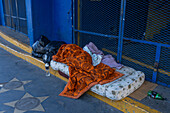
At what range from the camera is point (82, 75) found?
343cm

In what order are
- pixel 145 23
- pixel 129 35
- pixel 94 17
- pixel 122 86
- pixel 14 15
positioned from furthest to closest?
pixel 14 15 < pixel 94 17 < pixel 145 23 < pixel 129 35 < pixel 122 86

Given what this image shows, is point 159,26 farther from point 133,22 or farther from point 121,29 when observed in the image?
point 121,29

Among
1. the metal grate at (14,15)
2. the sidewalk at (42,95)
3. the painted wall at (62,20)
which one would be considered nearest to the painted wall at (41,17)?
the painted wall at (62,20)

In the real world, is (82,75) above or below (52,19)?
below

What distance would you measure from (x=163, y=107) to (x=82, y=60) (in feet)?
6.46

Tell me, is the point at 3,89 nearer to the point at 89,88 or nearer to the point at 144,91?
the point at 89,88

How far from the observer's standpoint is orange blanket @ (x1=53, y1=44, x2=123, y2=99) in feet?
10.5

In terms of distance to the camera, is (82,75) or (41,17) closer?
(82,75)

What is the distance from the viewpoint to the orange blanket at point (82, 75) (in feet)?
10.5

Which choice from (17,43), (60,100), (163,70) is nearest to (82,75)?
(60,100)

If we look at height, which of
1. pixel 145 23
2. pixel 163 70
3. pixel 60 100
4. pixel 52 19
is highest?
pixel 52 19

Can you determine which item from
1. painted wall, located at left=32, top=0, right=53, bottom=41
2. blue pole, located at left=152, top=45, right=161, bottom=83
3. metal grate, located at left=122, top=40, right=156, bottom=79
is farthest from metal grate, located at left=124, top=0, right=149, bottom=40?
painted wall, located at left=32, top=0, right=53, bottom=41

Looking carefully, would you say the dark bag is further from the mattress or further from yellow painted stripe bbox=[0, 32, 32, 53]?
the mattress

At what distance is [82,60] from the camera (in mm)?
3719
